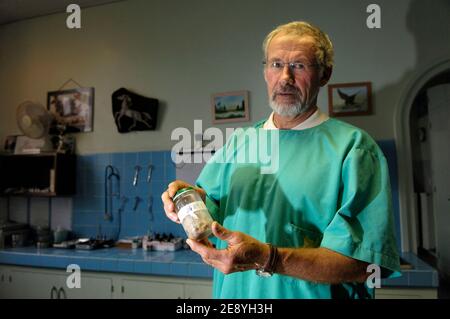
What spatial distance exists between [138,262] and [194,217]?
1.25 m

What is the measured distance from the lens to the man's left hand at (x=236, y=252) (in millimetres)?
594

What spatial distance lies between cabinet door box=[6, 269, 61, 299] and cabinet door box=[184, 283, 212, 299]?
2.76ft

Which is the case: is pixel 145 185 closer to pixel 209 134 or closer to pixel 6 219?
pixel 209 134

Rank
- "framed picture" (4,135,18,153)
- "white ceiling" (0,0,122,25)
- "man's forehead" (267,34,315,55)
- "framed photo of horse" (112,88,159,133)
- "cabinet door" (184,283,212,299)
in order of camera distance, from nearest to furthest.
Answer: "man's forehead" (267,34,315,55)
"cabinet door" (184,283,212,299)
"framed photo of horse" (112,88,159,133)
"white ceiling" (0,0,122,25)
"framed picture" (4,135,18,153)

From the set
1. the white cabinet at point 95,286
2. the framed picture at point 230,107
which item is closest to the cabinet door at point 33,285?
the white cabinet at point 95,286

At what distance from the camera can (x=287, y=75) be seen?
77 centimetres

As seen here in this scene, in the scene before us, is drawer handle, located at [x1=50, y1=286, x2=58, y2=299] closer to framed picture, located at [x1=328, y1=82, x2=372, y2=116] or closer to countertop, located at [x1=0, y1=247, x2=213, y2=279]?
countertop, located at [x1=0, y1=247, x2=213, y2=279]

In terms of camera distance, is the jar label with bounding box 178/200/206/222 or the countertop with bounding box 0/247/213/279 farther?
the countertop with bounding box 0/247/213/279

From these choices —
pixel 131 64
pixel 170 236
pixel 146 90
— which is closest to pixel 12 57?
pixel 131 64

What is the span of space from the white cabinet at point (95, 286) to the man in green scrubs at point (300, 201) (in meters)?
0.87

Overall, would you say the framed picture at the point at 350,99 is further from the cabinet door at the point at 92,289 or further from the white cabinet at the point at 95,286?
the cabinet door at the point at 92,289

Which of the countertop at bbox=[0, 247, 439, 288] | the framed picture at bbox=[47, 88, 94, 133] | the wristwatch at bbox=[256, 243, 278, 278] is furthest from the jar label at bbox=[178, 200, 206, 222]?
the framed picture at bbox=[47, 88, 94, 133]

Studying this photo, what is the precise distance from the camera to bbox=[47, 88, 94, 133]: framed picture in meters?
2.40

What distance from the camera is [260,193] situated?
82 cm
